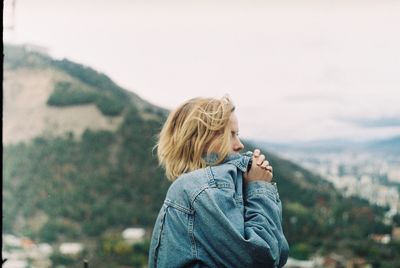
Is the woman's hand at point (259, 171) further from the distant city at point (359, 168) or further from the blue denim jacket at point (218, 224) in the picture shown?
the distant city at point (359, 168)

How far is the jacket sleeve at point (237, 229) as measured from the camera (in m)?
0.96

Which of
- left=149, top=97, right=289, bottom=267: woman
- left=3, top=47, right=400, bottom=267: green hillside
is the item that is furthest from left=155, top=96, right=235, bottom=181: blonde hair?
left=3, top=47, right=400, bottom=267: green hillside

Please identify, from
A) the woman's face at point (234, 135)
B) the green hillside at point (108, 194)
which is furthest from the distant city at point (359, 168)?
the woman's face at point (234, 135)

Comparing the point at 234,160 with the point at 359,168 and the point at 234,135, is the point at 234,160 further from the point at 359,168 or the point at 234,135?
the point at 359,168

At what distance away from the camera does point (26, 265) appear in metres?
18.4

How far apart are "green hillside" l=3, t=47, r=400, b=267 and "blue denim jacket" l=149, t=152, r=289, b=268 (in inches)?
660

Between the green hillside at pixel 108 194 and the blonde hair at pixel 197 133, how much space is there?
658 inches

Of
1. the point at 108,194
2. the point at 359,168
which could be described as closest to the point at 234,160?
the point at 359,168

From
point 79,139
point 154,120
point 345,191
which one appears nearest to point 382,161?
point 345,191

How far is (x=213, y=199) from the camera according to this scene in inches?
38.4

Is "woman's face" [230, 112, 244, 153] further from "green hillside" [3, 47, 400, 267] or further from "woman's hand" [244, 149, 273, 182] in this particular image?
"green hillside" [3, 47, 400, 267]

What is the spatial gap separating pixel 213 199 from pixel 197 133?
0.42 ft

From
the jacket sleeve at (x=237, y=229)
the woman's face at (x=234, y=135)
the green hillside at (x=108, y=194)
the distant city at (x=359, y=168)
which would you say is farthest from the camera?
the green hillside at (x=108, y=194)

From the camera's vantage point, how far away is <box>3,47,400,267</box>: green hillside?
1914 centimetres
